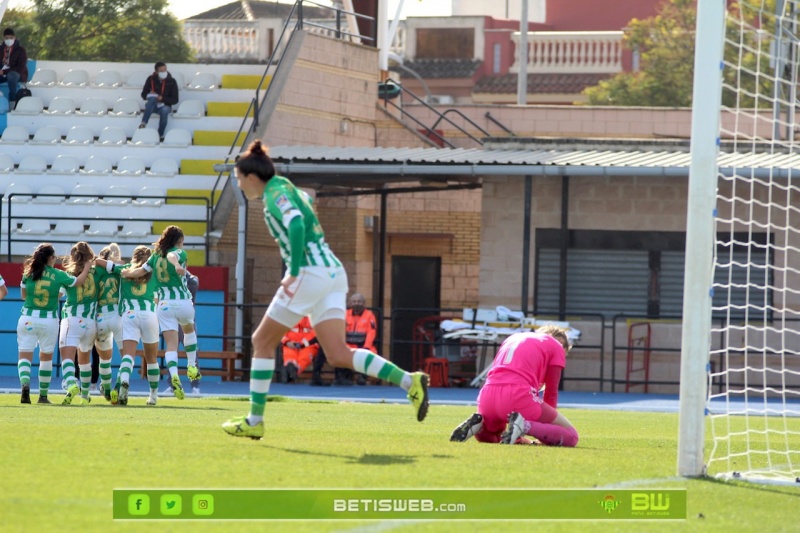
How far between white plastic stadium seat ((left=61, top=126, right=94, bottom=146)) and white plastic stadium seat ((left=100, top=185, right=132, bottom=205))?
71.8 inches

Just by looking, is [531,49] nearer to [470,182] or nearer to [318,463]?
[470,182]

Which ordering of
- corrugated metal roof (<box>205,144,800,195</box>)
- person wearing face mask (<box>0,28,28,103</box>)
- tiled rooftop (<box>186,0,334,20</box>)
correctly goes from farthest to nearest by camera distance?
tiled rooftop (<box>186,0,334,20</box>)
person wearing face mask (<box>0,28,28,103</box>)
corrugated metal roof (<box>205,144,800,195</box>)

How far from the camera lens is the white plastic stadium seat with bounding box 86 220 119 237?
25656 millimetres

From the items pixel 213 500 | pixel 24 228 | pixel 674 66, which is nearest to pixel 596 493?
pixel 213 500

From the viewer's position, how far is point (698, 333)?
26.4ft

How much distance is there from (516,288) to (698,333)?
56.6 ft

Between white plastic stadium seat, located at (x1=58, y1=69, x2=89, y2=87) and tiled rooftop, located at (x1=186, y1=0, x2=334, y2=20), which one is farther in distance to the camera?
tiled rooftop, located at (x1=186, y1=0, x2=334, y2=20)

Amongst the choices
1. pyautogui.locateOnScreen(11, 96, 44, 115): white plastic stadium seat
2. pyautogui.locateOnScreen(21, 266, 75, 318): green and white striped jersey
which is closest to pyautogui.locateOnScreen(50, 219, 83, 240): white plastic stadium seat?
pyautogui.locateOnScreen(11, 96, 44, 115): white plastic stadium seat

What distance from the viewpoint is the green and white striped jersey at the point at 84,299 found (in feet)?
50.1

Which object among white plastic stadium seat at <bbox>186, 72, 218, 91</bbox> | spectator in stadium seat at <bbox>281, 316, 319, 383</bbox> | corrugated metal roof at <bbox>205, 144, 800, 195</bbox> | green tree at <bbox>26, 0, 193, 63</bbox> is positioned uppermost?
green tree at <bbox>26, 0, 193, 63</bbox>

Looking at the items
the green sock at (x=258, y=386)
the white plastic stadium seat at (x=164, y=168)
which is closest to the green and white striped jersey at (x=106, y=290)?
the green sock at (x=258, y=386)

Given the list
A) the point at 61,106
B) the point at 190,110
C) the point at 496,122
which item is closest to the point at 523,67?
the point at 496,122

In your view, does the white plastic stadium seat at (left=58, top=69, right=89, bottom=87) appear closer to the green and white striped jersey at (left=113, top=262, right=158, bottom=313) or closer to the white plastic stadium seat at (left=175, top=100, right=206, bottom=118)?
the white plastic stadium seat at (left=175, top=100, right=206, bottom=118)

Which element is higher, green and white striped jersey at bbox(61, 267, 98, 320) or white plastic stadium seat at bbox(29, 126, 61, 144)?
white plastic stadium seat at bbox(29, 126, 61, 144)
